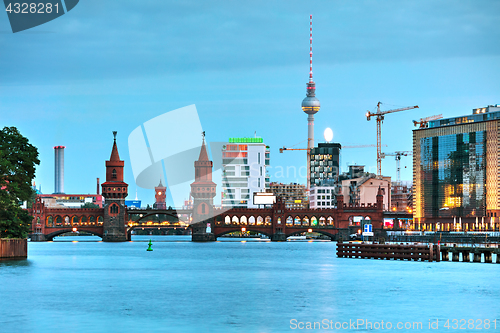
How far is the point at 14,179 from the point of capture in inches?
3885

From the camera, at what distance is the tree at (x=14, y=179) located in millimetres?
94812

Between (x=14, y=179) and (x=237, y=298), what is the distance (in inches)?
1833

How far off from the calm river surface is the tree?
16.7 feet

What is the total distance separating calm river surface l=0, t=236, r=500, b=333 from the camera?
4844 centimetres

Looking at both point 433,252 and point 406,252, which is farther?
point 433,252

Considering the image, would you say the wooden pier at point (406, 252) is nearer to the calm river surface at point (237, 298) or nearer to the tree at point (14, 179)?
the calm river surface at point (237, 298)

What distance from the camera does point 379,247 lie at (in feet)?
387

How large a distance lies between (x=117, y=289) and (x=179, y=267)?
120ft

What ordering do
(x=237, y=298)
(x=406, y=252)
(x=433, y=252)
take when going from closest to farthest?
(x=237, y=298) < (x=406, y=252) < (x=433, y=252)

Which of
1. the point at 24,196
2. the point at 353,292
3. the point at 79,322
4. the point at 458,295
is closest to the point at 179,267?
the point at 24,196

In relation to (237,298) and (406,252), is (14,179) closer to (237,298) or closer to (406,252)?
(237,298)

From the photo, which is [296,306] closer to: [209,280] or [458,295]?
[458,295]

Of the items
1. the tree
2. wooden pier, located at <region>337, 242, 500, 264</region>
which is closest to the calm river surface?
the tree

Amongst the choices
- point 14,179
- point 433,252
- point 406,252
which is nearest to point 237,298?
point 14,179
